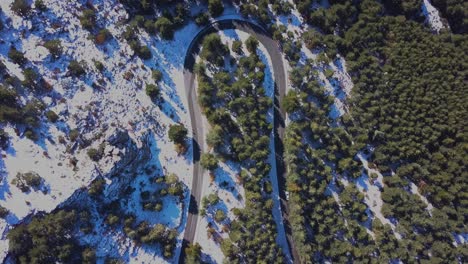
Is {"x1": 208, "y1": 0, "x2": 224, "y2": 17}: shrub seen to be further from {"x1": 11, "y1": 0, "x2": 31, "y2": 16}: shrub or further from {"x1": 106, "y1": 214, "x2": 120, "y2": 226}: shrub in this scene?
{"x1": 106, "y1": 214, "x2": 120, "y2": 226}: shrub

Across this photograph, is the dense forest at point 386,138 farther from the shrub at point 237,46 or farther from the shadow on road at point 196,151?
the shadow on road at point 196,151

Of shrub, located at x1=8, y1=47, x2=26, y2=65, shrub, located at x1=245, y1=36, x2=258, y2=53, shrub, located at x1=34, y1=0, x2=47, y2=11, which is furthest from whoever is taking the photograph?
shrub, located at x1=245, y1=36, x2=258, y2=53

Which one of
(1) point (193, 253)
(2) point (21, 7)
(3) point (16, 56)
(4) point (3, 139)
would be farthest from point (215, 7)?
(1) point (193, 253)

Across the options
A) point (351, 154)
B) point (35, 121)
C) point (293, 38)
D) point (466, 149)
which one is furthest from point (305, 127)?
point (35, 121)

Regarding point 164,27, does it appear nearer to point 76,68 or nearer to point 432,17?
point 76,68

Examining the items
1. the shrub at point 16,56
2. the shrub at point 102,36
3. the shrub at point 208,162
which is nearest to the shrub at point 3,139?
the shrub at point 16,56

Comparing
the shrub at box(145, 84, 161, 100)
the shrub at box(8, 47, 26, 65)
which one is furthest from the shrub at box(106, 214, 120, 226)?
the shrub at box(8, 47, 26, 65)

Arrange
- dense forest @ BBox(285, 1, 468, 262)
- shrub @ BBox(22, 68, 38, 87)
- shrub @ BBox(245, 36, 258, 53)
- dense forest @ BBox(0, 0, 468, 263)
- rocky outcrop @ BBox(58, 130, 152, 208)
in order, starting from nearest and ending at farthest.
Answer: rocky outcrop @ BBox(58, 130, 152, 208), shrub @ BBox(22, 68, 38, 87), dense forest @ BBox(0, 0, 468, 263), dense forest @ BBox(285, 1, 468, 262), shrub @ BBox(245, 36, 258, 53)
